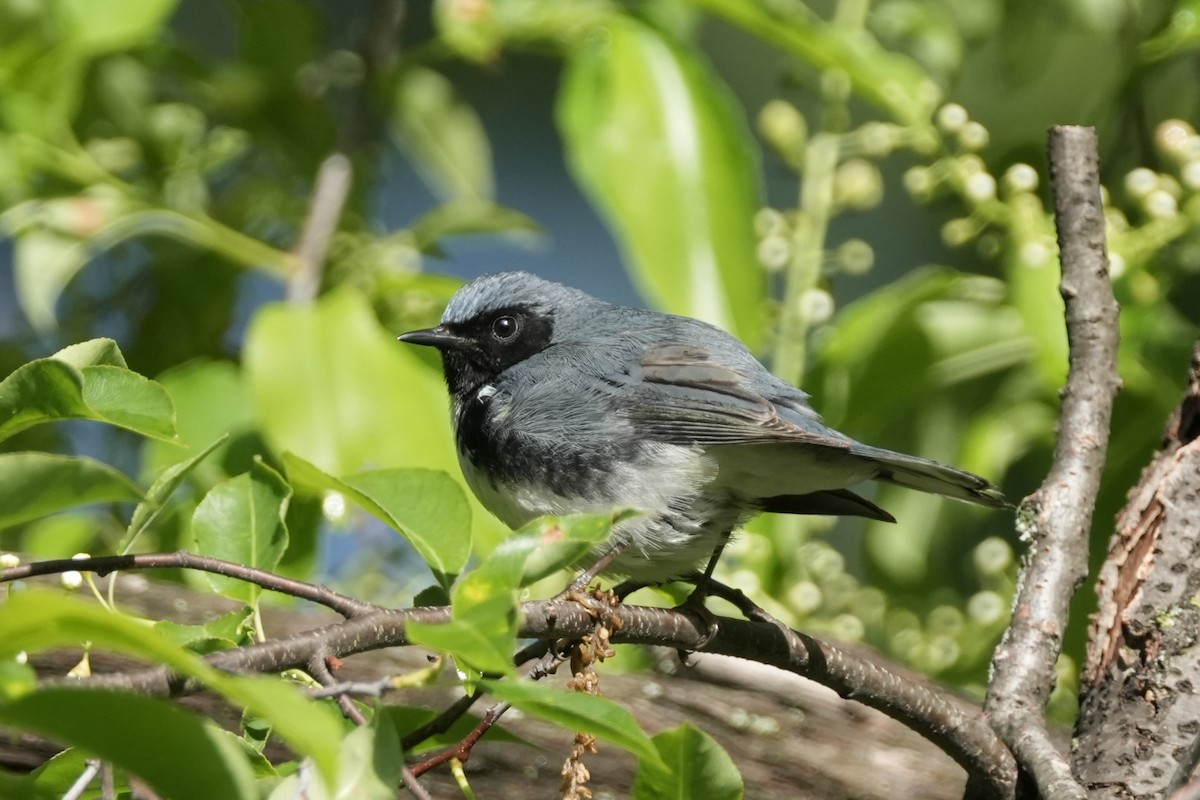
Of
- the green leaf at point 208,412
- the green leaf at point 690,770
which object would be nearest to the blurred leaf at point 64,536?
the green leaf at point 208,412

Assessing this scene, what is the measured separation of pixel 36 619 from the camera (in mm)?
801

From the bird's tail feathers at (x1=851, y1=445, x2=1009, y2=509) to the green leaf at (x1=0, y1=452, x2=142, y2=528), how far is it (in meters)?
0.99

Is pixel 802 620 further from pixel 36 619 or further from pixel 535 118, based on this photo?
pixel 535 118

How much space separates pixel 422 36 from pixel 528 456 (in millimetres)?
3039

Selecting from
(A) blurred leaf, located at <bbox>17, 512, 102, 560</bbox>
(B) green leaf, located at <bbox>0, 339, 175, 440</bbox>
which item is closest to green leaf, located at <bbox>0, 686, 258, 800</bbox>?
(B) green leaf, located at <bbox>0, 339, 175, 440</bbox>

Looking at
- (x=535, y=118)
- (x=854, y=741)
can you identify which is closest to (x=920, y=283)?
(x=854, y=741)

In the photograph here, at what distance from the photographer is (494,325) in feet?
8.24

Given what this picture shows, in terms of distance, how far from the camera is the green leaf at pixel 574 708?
0.94 meters

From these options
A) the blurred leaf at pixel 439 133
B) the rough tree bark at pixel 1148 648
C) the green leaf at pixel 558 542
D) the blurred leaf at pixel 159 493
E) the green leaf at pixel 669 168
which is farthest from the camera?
the blurred leaf at pixel 439 133

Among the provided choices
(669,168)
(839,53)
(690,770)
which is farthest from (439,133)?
(690,770)

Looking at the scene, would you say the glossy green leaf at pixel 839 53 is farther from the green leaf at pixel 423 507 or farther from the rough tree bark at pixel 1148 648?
the green leaf at pixel 423 507

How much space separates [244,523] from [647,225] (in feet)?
4.07

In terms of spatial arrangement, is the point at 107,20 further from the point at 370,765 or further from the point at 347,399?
the point at 370,765

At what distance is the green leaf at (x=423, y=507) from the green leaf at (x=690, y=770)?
36 centimetres
